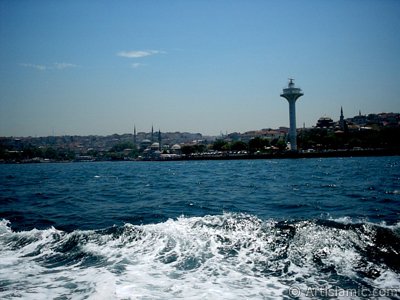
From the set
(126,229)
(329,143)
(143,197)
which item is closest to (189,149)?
(329,143)

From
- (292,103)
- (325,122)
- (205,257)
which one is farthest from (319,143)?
(205,257)

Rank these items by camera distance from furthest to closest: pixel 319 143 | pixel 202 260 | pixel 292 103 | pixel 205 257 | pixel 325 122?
pixel 325 122
pixel 319 143
pixel 292 103
pixel 205 257
pixel 202 260

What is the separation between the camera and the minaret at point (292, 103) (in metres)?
84.9

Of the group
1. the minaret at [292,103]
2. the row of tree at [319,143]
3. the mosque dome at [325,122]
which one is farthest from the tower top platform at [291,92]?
the mosque dome at [325,122]

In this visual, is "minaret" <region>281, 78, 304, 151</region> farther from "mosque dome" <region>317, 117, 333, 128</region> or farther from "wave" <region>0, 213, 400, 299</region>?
"wave" <region>0, 213, 400, 299</region>

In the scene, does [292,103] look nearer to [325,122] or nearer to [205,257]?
[325,122]

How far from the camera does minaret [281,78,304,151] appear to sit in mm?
84875

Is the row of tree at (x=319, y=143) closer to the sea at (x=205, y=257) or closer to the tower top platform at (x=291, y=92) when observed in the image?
the tower top platform at (x=291, y=92)

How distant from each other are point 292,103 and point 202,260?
287 feet

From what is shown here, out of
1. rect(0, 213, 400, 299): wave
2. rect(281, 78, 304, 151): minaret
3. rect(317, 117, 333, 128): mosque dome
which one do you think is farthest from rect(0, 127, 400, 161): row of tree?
rect(0, 213, 400, 299): wave

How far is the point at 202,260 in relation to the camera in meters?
6.04

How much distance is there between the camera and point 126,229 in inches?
308

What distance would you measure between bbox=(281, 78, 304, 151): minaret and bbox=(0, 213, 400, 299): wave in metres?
80.5

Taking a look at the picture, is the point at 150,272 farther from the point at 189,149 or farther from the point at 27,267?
the point at 189,149
